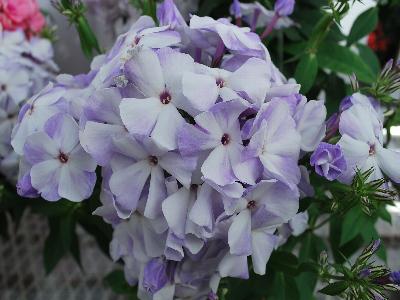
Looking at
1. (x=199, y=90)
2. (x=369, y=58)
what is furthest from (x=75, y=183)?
(x=369, y=58)

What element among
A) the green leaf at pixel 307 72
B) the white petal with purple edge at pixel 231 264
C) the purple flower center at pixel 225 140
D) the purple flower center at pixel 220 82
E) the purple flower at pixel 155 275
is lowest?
the purple flower at pixel 155 275

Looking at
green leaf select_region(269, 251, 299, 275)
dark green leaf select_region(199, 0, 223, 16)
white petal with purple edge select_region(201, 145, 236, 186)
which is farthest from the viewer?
dark green leaf select_region(199, 0, 223, 16)

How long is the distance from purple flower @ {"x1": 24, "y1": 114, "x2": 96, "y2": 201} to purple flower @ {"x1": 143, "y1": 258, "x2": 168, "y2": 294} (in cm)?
8

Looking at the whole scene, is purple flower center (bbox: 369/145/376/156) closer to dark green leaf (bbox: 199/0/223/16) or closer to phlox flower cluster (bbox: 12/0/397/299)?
phlox flower cluster (bbox: 12/0/397/299)

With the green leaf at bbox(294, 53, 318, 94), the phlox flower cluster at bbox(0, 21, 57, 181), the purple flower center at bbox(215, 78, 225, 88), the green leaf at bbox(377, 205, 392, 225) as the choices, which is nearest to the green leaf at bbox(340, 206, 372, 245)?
the green leaf at bbox(377, 205, 392, 225)

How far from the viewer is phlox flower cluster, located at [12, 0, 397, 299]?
37 centimetres

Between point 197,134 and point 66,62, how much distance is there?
53 centimetres

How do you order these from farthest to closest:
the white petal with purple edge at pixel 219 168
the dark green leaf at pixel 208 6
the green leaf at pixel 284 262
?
the dark green leaf at pixel 208 6 → the green leaf at pixel 284 262 → the white petal with purple edge at pixel 219 168

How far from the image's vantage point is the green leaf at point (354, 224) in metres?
0.55

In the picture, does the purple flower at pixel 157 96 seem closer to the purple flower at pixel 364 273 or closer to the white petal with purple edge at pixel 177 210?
the white petal with purple edge at pixel 177 210

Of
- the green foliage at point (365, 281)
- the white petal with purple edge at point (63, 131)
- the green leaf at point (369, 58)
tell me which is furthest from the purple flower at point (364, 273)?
the green leaf at point (369, 58)

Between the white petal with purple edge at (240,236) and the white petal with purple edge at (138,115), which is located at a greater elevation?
the white petal with purple edge at (138,115)

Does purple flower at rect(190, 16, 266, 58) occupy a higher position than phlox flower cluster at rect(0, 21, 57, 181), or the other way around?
purple flower at rect(190, 16, 266, 58)

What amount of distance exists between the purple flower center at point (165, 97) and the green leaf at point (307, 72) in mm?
195
